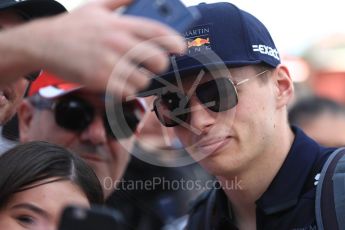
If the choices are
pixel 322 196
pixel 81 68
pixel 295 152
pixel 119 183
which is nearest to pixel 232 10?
pixel 295 152

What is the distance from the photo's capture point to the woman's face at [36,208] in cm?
212

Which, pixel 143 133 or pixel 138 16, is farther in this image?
pixel 143 133

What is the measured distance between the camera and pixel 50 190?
7.41 ft

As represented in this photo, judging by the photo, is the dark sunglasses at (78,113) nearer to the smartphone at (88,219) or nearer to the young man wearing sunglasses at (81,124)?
the young man wearing sunglasses at (81,124)

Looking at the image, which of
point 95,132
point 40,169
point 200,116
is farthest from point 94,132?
point 40,169

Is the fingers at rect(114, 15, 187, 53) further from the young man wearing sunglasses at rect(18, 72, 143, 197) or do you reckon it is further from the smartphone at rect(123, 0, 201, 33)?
the young man wearing sunglasses at rect(18, 72, 143, 197)

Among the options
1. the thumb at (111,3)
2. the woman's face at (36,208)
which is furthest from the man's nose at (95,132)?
the thumb at (111,3)

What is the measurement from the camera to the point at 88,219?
1095mm

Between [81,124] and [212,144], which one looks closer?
[212,144]

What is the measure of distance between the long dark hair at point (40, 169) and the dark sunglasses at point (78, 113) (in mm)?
1042

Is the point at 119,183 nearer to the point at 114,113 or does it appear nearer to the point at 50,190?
the point at 114,113

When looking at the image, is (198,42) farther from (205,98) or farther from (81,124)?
(81,124)

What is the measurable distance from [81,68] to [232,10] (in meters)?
1.83

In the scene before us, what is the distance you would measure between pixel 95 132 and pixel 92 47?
2.50 metres
